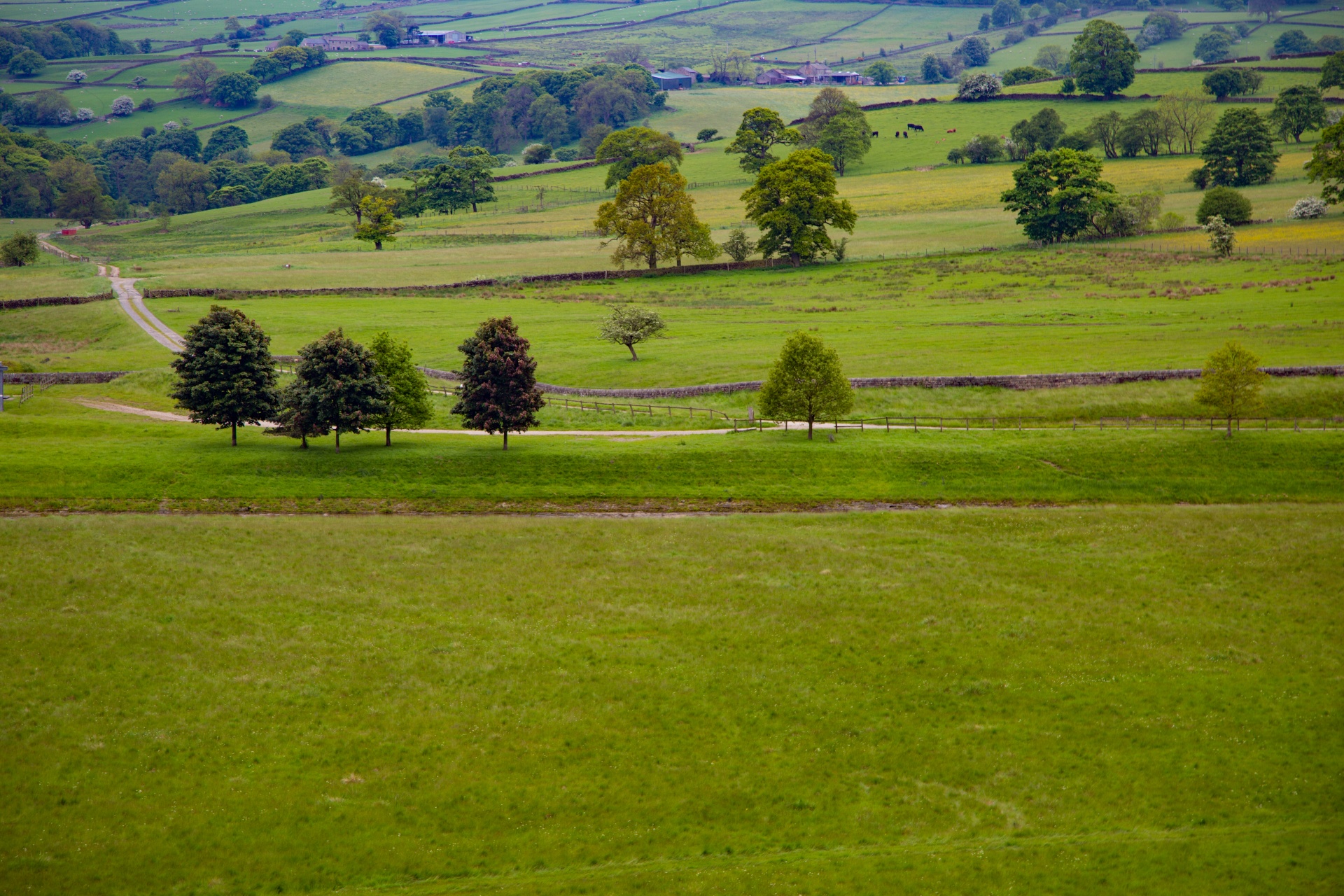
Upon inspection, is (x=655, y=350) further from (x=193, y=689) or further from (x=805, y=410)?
(x=193, y=689)

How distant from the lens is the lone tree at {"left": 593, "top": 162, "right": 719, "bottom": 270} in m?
112

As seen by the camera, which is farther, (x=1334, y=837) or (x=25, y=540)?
(x=25, y=540)

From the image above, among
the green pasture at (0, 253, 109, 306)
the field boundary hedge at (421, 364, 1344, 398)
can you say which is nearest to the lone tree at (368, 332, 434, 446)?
the field boundary hedge at (421, 364, 1344, 398)

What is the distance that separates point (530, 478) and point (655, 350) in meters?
29.4

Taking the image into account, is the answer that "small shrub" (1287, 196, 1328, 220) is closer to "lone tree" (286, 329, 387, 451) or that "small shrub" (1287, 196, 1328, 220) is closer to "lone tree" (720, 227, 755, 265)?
"lone tree" (720, 227, 755, 265)

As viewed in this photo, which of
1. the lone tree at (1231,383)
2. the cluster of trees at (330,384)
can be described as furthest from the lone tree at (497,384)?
the lone tree at (1231,383)

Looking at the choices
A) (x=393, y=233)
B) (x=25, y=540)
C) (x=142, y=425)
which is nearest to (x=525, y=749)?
(x=25, y=540)

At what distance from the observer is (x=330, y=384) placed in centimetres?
5331

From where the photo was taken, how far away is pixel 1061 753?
29500mm

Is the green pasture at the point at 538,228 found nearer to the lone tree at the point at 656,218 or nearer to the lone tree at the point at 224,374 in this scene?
the lone tree at the point at 656,218

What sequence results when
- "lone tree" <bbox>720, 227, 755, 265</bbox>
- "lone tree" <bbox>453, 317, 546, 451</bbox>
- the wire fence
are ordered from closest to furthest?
"lone tree" <bbox>453, 317, 546, 451</bbox>
the wire fence
"lone tree" <bbox>720, 227, 755, 265</bbox>

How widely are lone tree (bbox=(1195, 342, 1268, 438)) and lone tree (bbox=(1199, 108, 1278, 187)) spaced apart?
97.5 m

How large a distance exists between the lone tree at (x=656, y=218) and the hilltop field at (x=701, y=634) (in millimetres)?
36684

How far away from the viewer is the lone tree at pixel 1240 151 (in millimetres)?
133000
